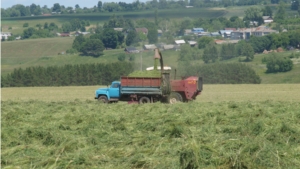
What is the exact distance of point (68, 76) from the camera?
54438mm

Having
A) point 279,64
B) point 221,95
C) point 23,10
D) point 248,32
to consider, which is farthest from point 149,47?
point 23,10

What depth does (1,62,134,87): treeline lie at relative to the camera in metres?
54.3

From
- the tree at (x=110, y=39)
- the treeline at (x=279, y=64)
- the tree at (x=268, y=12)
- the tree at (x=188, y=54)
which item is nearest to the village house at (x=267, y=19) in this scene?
the tree at (x=268, y=12)

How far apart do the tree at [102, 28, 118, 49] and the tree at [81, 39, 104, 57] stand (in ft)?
4.13

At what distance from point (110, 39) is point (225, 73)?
3815cm

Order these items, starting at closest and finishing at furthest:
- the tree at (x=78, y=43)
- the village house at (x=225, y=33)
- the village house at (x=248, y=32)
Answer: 1. the tree at (x=78, y=43)
2. the village house at (x=248, y=32)
3. the village house at (x=225, y=33)

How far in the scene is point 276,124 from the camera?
15359mm

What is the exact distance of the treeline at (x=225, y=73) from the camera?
173ft

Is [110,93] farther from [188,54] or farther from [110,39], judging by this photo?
[110,39]

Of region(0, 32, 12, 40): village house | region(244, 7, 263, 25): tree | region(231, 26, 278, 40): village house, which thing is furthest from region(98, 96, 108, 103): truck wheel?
region(0, 32, 12, 40): village house

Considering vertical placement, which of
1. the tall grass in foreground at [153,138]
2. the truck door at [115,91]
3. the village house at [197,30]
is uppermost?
the tall grass in foreground at [153,138]

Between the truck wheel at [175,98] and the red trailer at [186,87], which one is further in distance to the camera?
the red trailer at [186,87]

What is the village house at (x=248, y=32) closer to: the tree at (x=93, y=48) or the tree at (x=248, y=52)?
the tree at (x=248, y=52)

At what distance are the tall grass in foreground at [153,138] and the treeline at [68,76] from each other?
110 feet
